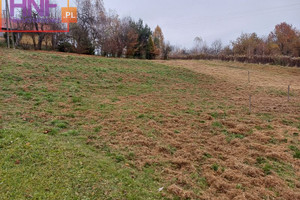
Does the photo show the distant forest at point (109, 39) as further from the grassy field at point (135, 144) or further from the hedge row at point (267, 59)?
the grassy field at point (135, 144)

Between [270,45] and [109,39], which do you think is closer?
[109,39]

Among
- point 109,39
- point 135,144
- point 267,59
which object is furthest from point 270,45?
point 135,144

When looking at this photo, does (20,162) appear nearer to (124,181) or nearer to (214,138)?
(124,181)

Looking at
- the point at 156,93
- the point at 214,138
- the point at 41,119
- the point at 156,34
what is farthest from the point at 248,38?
the point at 41,119

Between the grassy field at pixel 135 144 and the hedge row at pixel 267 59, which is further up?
the hedge row at pixel 267 59

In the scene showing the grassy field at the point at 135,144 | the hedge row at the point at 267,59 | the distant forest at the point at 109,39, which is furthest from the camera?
the hedge row at the point at 267,59

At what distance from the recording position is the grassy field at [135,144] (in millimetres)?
2545

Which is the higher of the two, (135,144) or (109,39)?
(109,39)

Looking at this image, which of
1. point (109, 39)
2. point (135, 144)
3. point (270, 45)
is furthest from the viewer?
point (270, 45)

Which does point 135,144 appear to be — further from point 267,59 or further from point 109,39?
point 267,59

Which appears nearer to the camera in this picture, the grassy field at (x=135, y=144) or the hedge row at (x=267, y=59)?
the grassy field at (x=135, y=144)

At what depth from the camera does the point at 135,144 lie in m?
3.86

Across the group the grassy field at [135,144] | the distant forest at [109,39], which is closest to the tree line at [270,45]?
the distant forest at [109,39]

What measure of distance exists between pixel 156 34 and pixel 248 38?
63.6 ft
